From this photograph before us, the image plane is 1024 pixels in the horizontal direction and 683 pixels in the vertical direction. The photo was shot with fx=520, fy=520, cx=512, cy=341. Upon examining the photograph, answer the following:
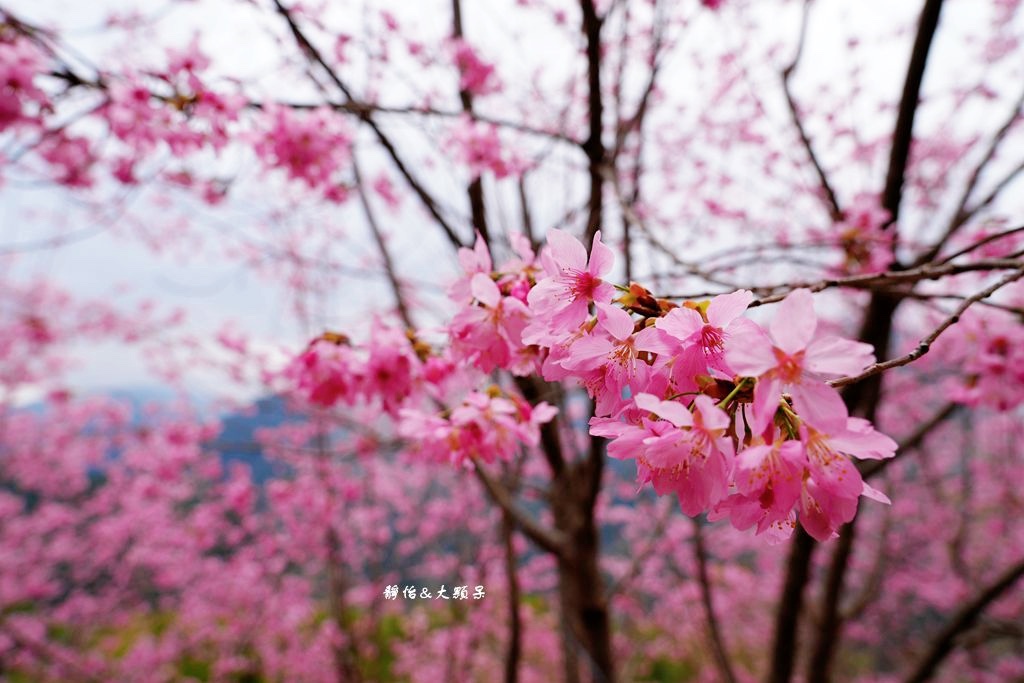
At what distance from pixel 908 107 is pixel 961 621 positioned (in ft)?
10.4

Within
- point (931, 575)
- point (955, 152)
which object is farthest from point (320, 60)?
point (931, 575)

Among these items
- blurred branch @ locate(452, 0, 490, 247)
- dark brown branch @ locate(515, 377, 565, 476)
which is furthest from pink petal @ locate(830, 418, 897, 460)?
blurred branch @ locate(452, 0, 490, 247)

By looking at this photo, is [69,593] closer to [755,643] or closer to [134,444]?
[134,444]

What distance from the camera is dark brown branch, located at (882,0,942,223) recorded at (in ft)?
7.81

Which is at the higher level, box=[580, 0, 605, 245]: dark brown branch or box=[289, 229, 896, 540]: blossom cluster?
box=[580, 0, 605, 245]: dark brown branch

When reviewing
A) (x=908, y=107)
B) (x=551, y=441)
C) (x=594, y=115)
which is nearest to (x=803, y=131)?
(x=908, y=107)

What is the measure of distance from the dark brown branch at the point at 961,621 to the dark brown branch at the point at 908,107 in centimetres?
231

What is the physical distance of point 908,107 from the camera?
8.35 ft

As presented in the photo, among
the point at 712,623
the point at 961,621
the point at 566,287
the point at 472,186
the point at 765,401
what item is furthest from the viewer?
the point at 712,623

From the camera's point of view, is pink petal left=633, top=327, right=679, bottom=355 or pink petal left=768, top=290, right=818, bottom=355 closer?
pink petal left=768, top=290, right=818, bottom=355

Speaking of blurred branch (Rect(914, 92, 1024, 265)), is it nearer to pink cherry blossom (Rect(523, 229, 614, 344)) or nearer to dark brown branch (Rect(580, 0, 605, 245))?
dark brown branch (Rect(580, 0, 605, 245))

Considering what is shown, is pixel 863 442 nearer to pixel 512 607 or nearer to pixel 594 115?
pixel 594 115

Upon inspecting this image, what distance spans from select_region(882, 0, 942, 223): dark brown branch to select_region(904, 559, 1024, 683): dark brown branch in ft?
7.57

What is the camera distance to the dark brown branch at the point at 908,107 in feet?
7.81
